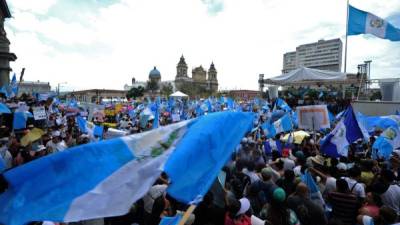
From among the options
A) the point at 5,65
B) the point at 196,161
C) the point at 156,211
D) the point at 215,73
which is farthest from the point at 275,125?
the point at 215,73

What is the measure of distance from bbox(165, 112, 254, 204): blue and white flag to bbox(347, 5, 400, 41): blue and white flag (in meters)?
9.37

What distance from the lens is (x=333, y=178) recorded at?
5.85 metres

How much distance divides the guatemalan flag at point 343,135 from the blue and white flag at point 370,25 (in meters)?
4.90

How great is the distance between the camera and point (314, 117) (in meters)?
8.45

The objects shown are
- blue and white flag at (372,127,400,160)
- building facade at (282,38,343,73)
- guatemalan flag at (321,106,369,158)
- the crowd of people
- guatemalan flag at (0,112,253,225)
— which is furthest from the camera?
building facade at (282,38,343,73)

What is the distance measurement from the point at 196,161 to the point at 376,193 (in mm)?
3384

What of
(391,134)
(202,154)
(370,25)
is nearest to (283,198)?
(202,154)

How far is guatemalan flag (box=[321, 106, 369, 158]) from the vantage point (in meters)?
7.31

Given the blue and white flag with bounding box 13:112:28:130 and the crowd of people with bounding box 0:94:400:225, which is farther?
the blue and white flag with bounding box 13:112:28:130

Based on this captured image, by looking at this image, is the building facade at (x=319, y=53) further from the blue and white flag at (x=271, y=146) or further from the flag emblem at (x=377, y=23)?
the blue and white flag at (x=271, y=146)

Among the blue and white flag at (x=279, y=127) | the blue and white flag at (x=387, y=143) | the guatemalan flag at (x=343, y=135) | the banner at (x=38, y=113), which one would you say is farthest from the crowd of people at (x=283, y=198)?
the banner at (x=38, y=113)

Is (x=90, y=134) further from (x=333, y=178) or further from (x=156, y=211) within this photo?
(x=333, y=178)

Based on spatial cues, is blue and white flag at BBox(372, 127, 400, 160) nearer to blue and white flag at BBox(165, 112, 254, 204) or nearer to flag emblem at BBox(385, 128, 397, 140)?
flag emblem at BBox(385, 128, 397, 140)

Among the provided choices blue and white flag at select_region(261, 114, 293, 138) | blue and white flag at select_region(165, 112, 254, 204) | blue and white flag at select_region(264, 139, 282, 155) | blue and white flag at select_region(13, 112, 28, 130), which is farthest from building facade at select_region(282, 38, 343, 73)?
blue and white flag at select_region(165, 112, 254, 204)
